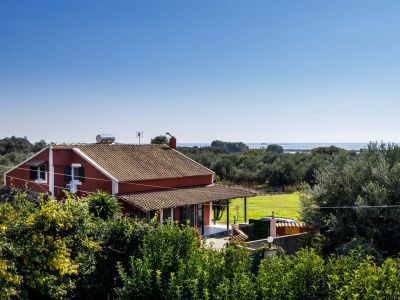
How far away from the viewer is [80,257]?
12.4 metres

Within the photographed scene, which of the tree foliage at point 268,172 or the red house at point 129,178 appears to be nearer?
the red house at point 129,178

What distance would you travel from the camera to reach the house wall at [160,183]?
92.5ft

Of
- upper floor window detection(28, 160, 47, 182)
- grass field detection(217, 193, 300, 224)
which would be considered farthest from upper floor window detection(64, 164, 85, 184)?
grass field detection(217, 193, 300, 224)

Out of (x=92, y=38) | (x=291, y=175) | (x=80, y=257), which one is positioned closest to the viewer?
(x=80, y=257)

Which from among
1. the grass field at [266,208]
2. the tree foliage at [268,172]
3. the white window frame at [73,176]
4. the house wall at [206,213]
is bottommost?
the grass field at [266,208]

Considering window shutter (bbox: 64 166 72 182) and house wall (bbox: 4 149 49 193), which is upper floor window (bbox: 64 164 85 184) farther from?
house wall (bbox: 4 149 49 193)

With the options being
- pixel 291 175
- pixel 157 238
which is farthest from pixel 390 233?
pixel 291 175

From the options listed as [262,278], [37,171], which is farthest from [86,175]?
[262,278]

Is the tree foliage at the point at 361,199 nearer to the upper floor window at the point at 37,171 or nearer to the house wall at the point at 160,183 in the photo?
the house wall at the point at 160,183

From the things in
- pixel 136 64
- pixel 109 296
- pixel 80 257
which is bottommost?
pixel 109 296

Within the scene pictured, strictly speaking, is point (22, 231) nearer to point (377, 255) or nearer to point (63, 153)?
point (377, 255)

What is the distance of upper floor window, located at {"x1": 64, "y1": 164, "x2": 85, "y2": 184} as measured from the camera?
96.5 feet

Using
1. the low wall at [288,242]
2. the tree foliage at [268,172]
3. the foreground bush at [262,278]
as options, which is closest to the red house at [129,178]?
the low wall at [288,242]

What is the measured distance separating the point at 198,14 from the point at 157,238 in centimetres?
1357
